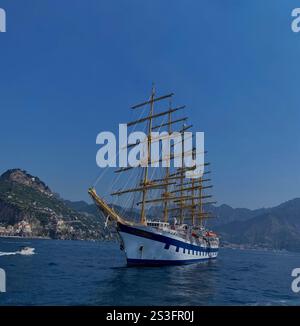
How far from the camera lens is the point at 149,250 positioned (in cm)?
5562

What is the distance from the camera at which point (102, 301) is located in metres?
27.1
